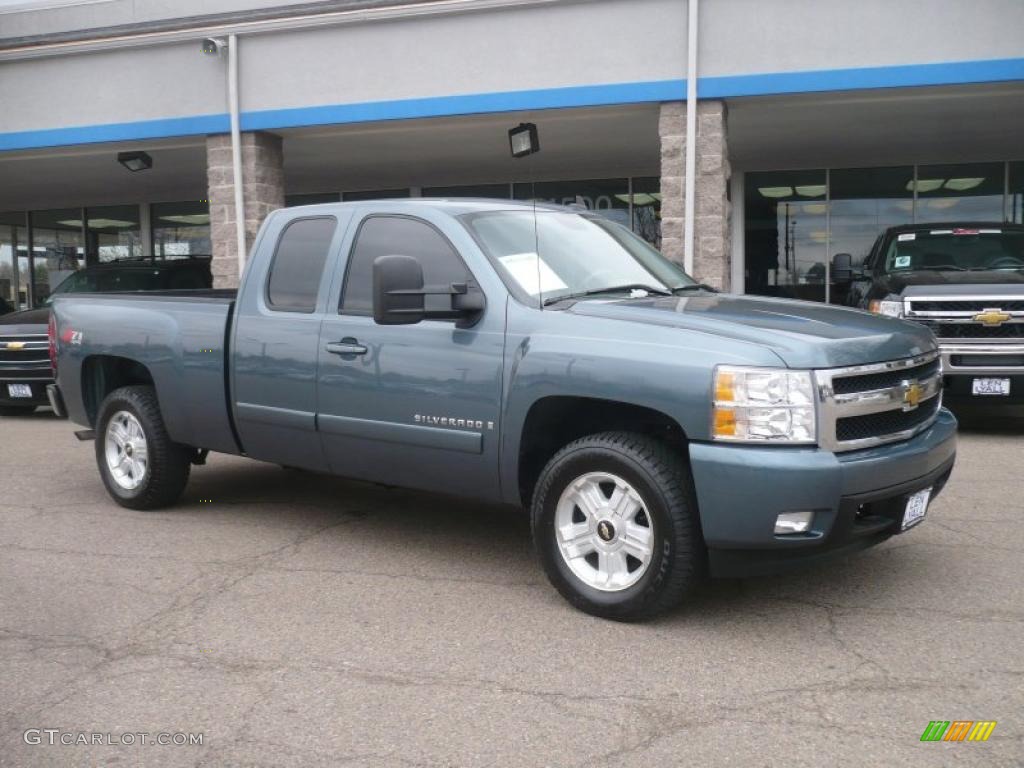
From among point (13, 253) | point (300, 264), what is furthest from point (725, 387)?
point (13, 253)

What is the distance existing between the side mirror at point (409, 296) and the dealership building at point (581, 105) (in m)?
7.26

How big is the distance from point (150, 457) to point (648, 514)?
3589 millimetres

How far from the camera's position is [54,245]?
77.7 ft

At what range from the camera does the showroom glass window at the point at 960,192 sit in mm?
16516

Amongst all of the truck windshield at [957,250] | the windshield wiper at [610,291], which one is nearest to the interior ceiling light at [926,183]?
the truck windshield at [957,250]

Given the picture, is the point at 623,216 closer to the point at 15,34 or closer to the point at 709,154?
the point at 709,154

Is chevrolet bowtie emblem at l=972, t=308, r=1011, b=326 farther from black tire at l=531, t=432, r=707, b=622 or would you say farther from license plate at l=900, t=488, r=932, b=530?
black tire at l=531, t=432, r=707, b=622

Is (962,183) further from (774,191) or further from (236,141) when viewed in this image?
(236,141)

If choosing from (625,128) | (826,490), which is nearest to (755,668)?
(826,490)

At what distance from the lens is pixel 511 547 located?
5.51 meters

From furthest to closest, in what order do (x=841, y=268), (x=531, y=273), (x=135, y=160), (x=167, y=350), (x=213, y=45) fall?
(x=135, y=160)
(x=213, y=45)
(x=841, y=268)
(x=167, y=350)
(x=531, y=273)

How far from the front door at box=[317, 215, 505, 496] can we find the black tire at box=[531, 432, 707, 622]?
0.41 meters

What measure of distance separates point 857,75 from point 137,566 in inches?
361

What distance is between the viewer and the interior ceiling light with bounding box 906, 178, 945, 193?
16812mm
